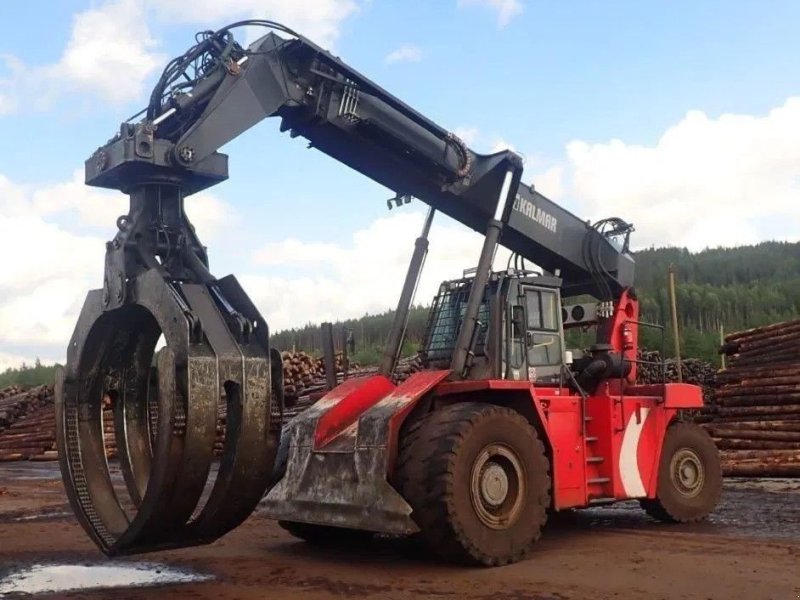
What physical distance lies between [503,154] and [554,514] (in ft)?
14.3

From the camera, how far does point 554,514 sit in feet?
37.1

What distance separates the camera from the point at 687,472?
10.9m

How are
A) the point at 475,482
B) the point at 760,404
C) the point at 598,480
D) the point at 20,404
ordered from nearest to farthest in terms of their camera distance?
the point at 475,482, the point at 598,480, the point at 760,404, the point at 20,404

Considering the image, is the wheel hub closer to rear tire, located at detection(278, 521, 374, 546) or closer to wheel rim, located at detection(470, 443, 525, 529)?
wheel rim, located at detection(470, 443, 525, 529)

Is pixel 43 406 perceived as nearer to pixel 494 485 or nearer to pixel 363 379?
pixel 363 379

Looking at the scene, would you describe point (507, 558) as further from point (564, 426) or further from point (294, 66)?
point (294, 66)

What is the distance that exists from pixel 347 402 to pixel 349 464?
96 centimetres

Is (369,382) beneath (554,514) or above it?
above

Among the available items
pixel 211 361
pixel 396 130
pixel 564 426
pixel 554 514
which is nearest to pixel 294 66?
pixel 396 130

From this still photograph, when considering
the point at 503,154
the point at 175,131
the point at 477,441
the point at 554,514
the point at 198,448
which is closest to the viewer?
the point at 198,448

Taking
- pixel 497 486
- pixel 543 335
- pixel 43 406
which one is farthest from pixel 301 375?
pixel 497 486

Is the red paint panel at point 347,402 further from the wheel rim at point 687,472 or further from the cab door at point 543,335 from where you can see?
the wheel rim at point 687,472

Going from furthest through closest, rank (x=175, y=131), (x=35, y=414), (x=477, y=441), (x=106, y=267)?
(x=35, y=414)
(x=477, y=441)
(x=175, y=131)
(x=106, y=267)

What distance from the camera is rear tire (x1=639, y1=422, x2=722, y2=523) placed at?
34.9 feet
